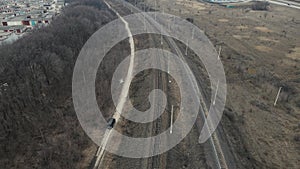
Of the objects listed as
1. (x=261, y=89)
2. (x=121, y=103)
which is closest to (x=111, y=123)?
(x=121, y=103)

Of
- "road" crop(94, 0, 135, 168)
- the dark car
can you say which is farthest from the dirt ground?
"road" crop(94, 0, 135, 168)

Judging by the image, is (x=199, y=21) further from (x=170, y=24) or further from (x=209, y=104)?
(x=209, y=104)

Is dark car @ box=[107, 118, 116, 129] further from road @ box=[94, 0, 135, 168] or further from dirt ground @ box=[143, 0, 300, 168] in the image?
dirt ground @ box=[143, 0, 300, 168]

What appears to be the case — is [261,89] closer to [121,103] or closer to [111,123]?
[121,103]

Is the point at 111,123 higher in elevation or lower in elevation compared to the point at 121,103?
lower

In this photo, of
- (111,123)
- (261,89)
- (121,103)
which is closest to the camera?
(111,123)

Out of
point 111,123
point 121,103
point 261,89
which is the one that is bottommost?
point 111,123

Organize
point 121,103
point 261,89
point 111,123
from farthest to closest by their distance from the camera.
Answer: point 261,89
point 121,103
point 111,123

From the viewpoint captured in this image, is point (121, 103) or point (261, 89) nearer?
point (121, 103)

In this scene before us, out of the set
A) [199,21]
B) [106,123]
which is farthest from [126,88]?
[199,21]
